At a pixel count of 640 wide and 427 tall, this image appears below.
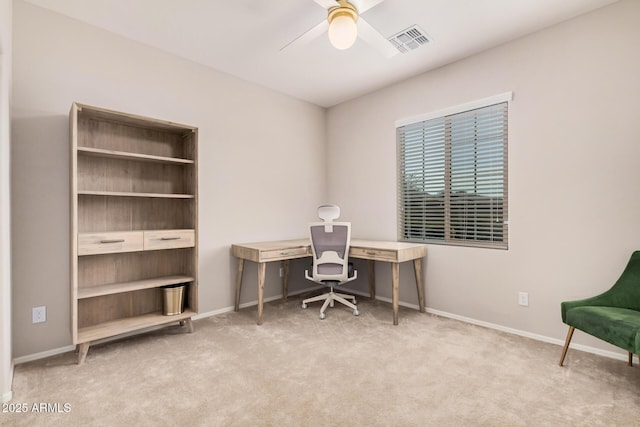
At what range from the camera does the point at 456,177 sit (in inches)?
131

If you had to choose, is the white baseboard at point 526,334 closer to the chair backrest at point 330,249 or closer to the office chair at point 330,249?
the office chair at point 330,249

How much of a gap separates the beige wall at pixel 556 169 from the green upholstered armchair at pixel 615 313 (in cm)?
17

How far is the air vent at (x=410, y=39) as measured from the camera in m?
2.68

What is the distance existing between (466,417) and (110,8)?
3.72 metres

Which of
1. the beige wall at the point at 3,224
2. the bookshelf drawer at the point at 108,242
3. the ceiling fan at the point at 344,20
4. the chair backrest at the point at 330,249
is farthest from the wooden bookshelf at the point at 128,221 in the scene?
the ceiling fan at the point at 344,20

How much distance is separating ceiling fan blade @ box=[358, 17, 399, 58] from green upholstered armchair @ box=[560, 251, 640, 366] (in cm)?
239

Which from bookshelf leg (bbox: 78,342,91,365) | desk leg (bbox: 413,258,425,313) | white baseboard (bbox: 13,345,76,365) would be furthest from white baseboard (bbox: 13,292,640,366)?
bookshelf leg (bbox: 78,342,91,365)

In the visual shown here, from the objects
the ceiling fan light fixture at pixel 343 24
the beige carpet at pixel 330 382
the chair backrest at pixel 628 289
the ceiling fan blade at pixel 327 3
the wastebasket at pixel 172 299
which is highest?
the ceiling fan blade at pixel 327 3

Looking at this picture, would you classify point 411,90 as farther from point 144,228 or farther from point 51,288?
point 51,288

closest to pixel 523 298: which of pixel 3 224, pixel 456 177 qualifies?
pixel 456 177

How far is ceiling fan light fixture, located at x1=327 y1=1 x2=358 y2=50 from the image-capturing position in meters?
2.09

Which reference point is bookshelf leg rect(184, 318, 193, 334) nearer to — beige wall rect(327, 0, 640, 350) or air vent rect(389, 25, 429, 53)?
beige wall rect(327, 0, 640, 350)

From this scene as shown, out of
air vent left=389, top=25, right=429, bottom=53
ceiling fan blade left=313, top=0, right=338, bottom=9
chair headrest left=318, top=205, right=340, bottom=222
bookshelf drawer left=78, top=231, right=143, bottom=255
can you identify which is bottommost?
bookshelf drawer left=78, top=231, right=143, bottom=255

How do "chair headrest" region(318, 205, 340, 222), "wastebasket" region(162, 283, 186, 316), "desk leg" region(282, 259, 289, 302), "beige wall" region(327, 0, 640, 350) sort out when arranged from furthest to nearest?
"desk leg" region(282, 259, 289, 302) → "chair headrest" region(318, 205, 340, 222) → "wastebasket" region(162, 283, 186, 316) → "beige wall" region(327, 0, 640, 350)
